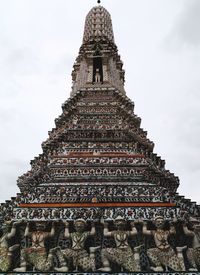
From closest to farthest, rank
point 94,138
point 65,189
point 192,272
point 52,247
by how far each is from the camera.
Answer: point 192,272
point 52,247
point 65,189
point 94,138

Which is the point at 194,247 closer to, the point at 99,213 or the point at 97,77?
the point at 99,213

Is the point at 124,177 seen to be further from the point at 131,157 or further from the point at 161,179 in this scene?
the point at 161,179

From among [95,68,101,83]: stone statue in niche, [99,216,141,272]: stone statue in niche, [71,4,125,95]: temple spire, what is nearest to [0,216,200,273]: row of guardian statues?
[99,216,141,272]: stone statue in niche

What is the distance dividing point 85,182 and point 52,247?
3002mm

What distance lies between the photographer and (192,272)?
798cm

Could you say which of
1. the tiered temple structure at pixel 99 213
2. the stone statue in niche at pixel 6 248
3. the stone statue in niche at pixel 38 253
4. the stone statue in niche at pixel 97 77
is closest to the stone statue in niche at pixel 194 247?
the tiered temple structure at pixel 99 213

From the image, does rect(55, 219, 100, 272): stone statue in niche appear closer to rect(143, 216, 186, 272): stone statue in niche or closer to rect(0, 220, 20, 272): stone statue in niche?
rect(0, 220, 20, 272): stone statue in niche

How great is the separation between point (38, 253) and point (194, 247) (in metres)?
3.76

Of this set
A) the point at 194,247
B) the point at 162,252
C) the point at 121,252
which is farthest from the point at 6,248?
the point at 194,247

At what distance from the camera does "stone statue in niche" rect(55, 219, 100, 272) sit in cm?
821

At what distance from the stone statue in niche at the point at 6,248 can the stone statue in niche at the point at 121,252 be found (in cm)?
217

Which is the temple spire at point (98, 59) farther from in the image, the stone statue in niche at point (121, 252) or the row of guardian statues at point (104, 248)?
the stone statue in niche at point (121, 252)

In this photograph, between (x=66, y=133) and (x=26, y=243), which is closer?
(x=26, y=243)

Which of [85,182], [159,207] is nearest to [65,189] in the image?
[85,182]
